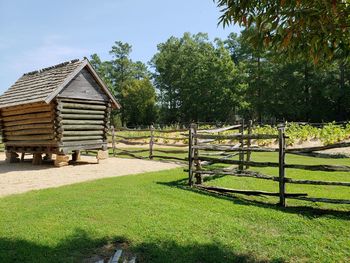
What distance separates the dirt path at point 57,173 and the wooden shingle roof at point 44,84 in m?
2.87

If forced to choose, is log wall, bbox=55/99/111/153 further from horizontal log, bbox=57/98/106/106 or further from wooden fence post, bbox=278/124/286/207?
wooden fence post, bbox=278/124/286/207

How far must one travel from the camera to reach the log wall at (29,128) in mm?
15375

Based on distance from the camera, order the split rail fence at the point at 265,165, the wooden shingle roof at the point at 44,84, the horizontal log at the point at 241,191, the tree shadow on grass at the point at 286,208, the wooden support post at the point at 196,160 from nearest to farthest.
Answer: the tree shadow on grass at the point at 286,208
the split rail fence at the point at 265,165
the horizontal log at the point at 241,191
the wooden support post at the point at 196,160
the wooden shingle roof at the point at 44,84

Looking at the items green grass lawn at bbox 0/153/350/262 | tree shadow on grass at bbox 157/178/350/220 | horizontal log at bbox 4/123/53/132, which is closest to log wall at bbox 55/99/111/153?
horizontal log at bbox 4/123/53/132

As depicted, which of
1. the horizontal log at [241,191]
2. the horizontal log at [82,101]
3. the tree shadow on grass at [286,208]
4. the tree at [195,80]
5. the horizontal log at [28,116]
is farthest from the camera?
the tree at [195,80]

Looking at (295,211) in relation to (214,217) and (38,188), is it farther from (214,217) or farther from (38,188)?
(38,188)

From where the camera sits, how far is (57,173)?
13.6m

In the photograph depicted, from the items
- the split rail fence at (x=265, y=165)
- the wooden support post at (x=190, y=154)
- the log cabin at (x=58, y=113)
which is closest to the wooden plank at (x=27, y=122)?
the log cabin at (x=58, y=113)

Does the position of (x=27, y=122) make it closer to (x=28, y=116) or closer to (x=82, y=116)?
(x=28, y=116)

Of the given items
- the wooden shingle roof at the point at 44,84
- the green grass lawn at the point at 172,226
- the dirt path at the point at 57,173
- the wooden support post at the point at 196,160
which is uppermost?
the wooden shingle roof at the point at 44,84

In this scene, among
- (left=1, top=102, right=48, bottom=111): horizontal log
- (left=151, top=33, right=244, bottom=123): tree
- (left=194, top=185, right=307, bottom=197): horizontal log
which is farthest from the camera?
(left=151, top=33, right=244, bottom=123): tree

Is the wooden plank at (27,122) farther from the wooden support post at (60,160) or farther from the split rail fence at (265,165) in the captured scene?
the split rail fence at (265,165)

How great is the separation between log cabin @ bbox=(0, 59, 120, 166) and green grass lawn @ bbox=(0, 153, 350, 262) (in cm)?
607

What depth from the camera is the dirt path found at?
11125mm
